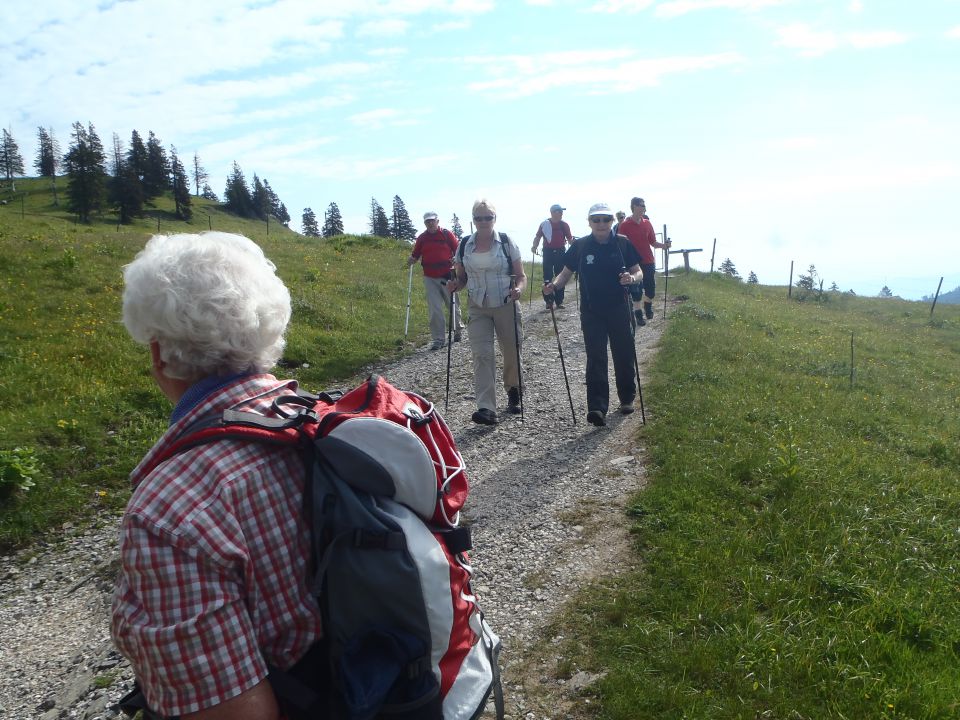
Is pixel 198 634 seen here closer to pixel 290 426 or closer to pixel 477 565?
pixel 290 426

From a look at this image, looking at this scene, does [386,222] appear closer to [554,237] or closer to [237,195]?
[237,195]

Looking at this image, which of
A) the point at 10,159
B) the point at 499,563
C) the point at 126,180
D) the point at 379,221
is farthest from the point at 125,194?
the point at 499,563

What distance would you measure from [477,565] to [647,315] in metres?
13.5

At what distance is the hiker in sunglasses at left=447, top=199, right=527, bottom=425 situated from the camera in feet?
30.2

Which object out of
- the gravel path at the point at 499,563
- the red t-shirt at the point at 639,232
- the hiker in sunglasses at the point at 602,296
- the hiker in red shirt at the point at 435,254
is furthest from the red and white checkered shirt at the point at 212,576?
the red t-shirt at the point at 639,232

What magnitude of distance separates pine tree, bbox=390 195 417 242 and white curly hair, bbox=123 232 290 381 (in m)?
89.3

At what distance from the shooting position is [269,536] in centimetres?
193

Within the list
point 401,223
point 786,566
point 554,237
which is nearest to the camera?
point 786,566

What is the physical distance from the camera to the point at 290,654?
6.58ft

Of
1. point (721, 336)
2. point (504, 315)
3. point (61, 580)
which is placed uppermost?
point (504, 315)

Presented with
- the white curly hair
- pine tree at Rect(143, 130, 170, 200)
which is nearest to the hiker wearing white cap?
the white curly hair

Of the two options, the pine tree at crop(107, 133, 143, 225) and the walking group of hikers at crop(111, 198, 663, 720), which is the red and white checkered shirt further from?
the pine tree at crop(107, 133, 143, 225)

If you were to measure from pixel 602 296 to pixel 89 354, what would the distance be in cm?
804

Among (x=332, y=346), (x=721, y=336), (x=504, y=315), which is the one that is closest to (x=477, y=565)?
(x=504, y=315)
